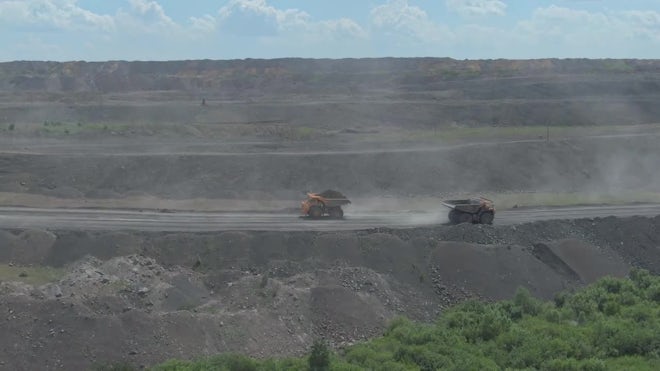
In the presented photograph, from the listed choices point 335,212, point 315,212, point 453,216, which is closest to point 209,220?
point 315,212

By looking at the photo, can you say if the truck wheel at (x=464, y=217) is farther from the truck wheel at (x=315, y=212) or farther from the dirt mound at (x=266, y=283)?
the truck wheel at (x=315, y=212)

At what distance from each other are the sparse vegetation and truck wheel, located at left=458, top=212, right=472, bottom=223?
368 inches

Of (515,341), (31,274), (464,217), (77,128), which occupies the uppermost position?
(77,128)

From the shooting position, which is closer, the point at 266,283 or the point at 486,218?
the point at 266,283

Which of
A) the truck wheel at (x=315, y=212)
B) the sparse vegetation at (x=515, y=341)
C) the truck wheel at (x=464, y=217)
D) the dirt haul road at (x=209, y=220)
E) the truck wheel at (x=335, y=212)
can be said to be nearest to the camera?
the sparse vegetation at (x=515, y=341)

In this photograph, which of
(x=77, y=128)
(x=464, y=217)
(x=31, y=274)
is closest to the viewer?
(x=31, y=274)

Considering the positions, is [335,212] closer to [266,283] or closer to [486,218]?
[486,218]

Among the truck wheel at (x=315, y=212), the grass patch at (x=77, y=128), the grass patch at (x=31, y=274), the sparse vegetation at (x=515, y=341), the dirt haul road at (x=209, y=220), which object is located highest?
the grass patch at (x=77, y=128)

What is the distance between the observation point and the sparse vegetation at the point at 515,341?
24.3 meters

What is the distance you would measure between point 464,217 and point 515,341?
14948 mm

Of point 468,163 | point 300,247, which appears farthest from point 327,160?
point 300,247

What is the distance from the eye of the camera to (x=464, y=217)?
135 ft

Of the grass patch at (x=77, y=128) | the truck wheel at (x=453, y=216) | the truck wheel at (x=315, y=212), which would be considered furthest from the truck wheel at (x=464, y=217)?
the grass patch at (x=77, y=128)

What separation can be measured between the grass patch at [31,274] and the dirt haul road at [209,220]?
15.8 ft
